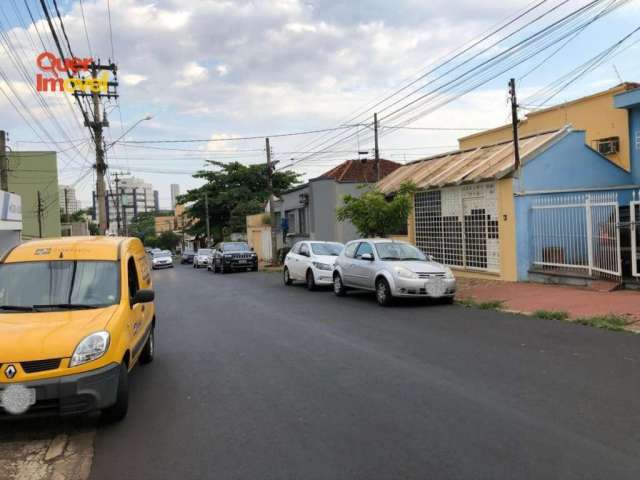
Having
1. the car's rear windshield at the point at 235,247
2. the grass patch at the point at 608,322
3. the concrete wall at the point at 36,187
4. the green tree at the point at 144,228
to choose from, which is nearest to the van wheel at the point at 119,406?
the grass patch at the point at 608,322

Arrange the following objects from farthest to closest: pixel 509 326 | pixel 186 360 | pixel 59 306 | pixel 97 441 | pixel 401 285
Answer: pixel 401 285 → pixel 509 326 → pixel 186 360 → pixel 59 306 → pixel 97 441

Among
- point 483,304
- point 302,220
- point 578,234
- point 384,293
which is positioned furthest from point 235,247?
point 483,304

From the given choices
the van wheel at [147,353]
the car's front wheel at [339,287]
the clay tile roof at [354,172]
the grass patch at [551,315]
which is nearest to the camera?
the van wheel at [147,353]

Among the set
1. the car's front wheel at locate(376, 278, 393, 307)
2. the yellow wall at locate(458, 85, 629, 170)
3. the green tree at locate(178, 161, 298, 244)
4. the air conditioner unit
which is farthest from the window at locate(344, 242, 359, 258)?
the green tree at locate(178, 161, 298, 244)

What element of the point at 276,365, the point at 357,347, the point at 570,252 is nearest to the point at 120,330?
the point at 276,365

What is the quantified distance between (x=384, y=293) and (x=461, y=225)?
6417 mm

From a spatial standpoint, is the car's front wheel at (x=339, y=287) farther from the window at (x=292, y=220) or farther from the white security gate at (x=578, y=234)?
the window at (x=292, y=220)

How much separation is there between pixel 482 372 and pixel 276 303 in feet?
27.1

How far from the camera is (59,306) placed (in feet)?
18.7

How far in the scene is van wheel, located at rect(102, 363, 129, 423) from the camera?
5104mm

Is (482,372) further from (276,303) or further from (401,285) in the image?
(276,303)

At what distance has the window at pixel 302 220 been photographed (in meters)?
34.6

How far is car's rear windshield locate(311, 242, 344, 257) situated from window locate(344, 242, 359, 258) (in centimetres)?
272

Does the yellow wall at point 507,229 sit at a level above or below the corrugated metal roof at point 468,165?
below
